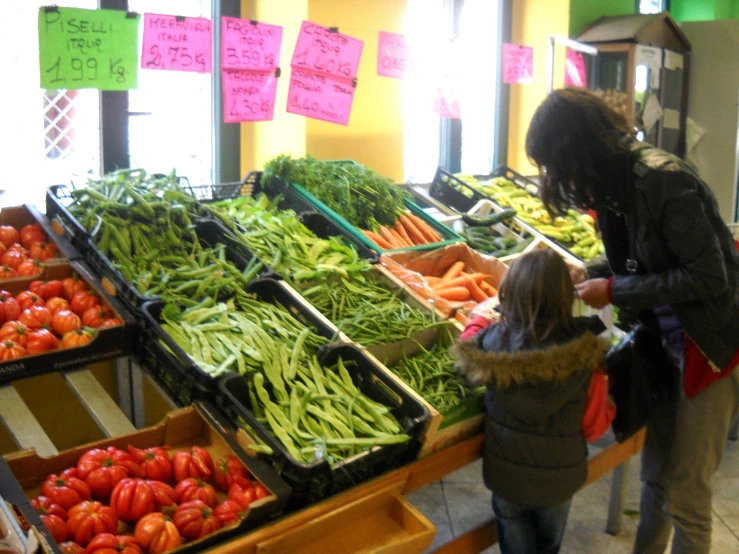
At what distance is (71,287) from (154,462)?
31.8 inches

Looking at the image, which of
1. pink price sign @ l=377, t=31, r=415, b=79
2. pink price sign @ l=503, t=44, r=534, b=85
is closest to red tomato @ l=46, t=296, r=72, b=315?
pink price sign @ l=377, t=31, r=415, b=79

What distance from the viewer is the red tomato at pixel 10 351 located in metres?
1.92

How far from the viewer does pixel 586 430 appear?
82.7 inches

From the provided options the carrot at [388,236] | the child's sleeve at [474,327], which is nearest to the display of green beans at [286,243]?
the carrot at [388,236]

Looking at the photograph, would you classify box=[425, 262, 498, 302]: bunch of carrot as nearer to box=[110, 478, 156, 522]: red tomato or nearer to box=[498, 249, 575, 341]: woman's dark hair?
box=[498, 249, 575, 341]: woman's dark hair

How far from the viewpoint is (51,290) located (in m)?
2.26

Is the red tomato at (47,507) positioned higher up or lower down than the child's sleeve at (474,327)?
lower down

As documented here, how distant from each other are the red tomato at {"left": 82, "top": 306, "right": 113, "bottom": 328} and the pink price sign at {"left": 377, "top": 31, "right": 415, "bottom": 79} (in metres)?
2.11

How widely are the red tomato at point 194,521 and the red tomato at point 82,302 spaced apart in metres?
0.85

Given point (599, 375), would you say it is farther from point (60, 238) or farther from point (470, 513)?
point (60, 238)

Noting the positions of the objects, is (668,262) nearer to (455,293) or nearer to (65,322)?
(455,293)

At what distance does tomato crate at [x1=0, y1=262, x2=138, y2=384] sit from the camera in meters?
1.92

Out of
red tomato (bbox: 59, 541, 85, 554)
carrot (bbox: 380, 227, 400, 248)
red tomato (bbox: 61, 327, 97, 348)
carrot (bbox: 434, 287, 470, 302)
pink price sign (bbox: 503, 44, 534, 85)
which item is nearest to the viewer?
red tomato (bbox: 59, 541, 85, 554)

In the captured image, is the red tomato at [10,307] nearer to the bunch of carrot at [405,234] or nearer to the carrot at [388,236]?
the bunch of carrot at [405,234]
